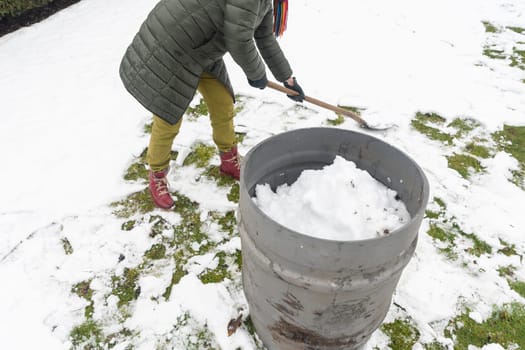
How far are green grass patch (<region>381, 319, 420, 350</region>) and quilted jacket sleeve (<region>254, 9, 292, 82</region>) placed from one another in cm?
169

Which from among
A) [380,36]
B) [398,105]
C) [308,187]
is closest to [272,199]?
[308,187]

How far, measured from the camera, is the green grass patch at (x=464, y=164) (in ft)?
Answer: 10.4

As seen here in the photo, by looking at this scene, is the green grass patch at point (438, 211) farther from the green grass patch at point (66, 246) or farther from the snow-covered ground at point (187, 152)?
the green grass patch at point (66, 246)

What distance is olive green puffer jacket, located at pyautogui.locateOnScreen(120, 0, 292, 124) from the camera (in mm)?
1803

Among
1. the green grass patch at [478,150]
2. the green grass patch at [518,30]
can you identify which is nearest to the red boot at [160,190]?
the green grass patch at [478,150]

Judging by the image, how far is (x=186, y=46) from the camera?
6.53 ft

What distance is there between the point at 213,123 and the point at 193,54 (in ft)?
2.35

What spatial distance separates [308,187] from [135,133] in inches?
92.8

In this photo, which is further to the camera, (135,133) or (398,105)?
(398,105)

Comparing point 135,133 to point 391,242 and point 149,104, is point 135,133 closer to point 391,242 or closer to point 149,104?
point 149,104

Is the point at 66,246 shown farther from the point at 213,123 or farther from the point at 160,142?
the point at 213,123

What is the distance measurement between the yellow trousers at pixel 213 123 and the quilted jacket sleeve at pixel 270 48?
0.35 meters

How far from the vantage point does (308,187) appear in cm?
161

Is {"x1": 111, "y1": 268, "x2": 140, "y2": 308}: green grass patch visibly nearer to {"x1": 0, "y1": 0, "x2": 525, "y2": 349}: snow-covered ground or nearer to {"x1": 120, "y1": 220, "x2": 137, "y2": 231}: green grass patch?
{"x1": 0, "y1": 0, "x2": 525, "y2": 349}: snow-covered ground
